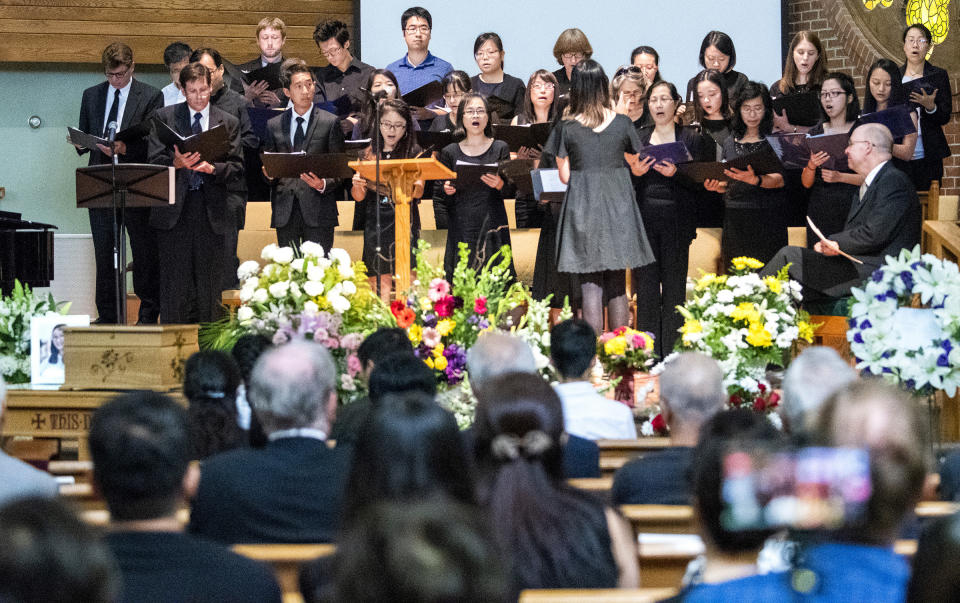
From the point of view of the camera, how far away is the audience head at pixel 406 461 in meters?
1.88

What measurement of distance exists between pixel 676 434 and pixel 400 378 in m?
0.70

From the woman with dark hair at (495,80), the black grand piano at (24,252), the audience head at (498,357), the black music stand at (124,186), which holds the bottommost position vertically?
the audience head at (498,357)

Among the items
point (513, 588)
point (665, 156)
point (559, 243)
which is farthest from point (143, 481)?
point (665, 156)

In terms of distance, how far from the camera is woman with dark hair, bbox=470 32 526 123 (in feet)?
25.7

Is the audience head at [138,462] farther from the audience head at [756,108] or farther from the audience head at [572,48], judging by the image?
the audience head at [572,48]

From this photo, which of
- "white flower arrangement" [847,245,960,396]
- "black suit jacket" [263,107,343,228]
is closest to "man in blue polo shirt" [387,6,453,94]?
"black suit jacket" [263,107,343,228]

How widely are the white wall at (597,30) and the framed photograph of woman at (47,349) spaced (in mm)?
4994

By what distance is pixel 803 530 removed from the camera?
1496mm

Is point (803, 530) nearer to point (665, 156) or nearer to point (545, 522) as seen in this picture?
point (545, 522)

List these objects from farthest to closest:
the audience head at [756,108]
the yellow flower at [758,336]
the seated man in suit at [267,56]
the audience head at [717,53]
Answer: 1. the seated man in suit at [267,56]
2. the audience head at [717,53]
3. the audience head at [756,108]
4. the yellow flower at [758,336]

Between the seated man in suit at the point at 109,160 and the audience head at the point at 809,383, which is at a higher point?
the seated man in suit at the point at 109,160

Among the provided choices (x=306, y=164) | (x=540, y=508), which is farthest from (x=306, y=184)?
(x=540, y=508)

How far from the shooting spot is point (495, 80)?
7934mm

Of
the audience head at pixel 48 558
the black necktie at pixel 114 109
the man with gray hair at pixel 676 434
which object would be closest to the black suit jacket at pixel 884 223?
the man with gray hair at pixel 676 434
